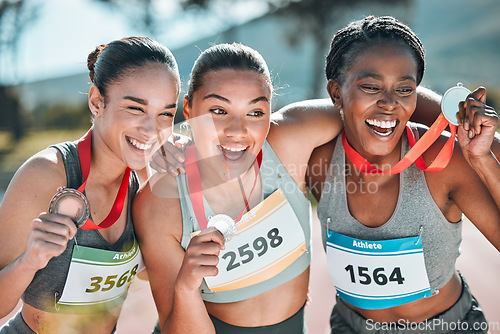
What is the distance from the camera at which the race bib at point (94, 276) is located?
237cm

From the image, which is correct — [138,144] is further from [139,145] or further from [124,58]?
[124,58]

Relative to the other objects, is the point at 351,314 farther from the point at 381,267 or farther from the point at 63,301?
the point at 63,301

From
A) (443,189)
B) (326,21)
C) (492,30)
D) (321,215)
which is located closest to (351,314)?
(321,215)

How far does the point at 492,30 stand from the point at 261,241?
60.1 meters

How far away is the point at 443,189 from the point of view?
251 cm

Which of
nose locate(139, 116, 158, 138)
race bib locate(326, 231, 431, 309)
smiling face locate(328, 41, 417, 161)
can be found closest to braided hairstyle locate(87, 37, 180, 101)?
nose locate(139, 116, 158, 138)

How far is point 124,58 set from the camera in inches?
94.3

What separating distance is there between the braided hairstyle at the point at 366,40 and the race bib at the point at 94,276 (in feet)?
5.28

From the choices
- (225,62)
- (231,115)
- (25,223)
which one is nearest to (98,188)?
(25,223)

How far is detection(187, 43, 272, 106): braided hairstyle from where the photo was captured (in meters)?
2.39

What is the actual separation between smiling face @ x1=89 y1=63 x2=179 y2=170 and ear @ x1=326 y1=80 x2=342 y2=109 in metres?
0.94

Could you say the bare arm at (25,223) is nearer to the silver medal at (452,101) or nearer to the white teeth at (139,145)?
the white teeth at (139,145)

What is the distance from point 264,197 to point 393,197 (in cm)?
75

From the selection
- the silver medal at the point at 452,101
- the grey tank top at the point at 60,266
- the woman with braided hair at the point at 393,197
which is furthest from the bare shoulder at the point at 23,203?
the silver medal at the point at 452,101
